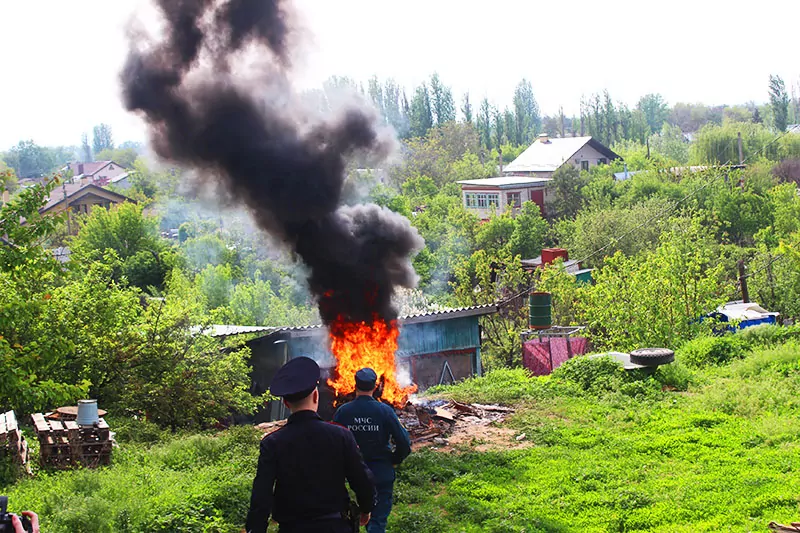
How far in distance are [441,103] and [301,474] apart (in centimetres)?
9793

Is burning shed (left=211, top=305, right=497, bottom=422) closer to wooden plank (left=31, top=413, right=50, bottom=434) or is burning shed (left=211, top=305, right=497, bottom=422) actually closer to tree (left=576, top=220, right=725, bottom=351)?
tree (left=576, top=220, right=725, bottom=351)

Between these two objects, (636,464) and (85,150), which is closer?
(636,464)

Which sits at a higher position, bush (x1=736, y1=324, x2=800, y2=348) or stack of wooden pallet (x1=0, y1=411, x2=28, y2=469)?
stack of wooden pallet (x1=0, y1=411, x2=28, y2=469)

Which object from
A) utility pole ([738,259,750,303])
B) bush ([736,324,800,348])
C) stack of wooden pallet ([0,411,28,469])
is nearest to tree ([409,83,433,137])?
utility pole ([738,259,750,303])

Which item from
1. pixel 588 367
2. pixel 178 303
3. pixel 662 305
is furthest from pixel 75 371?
pixel 662 305

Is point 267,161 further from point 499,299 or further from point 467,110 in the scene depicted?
point 467,110

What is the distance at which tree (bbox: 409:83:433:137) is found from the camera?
97.7 m

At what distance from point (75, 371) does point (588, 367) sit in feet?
32.8

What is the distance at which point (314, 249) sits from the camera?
14.8m

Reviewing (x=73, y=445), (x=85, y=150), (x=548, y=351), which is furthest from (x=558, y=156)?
(x=85, y=150)

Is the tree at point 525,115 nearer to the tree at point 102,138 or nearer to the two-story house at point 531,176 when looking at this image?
the two-story house at point 531,176

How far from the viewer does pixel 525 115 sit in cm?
12675

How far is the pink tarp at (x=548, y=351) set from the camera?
79.3ft

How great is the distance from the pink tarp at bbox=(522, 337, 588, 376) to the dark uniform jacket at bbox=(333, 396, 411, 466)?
59.8 feet
